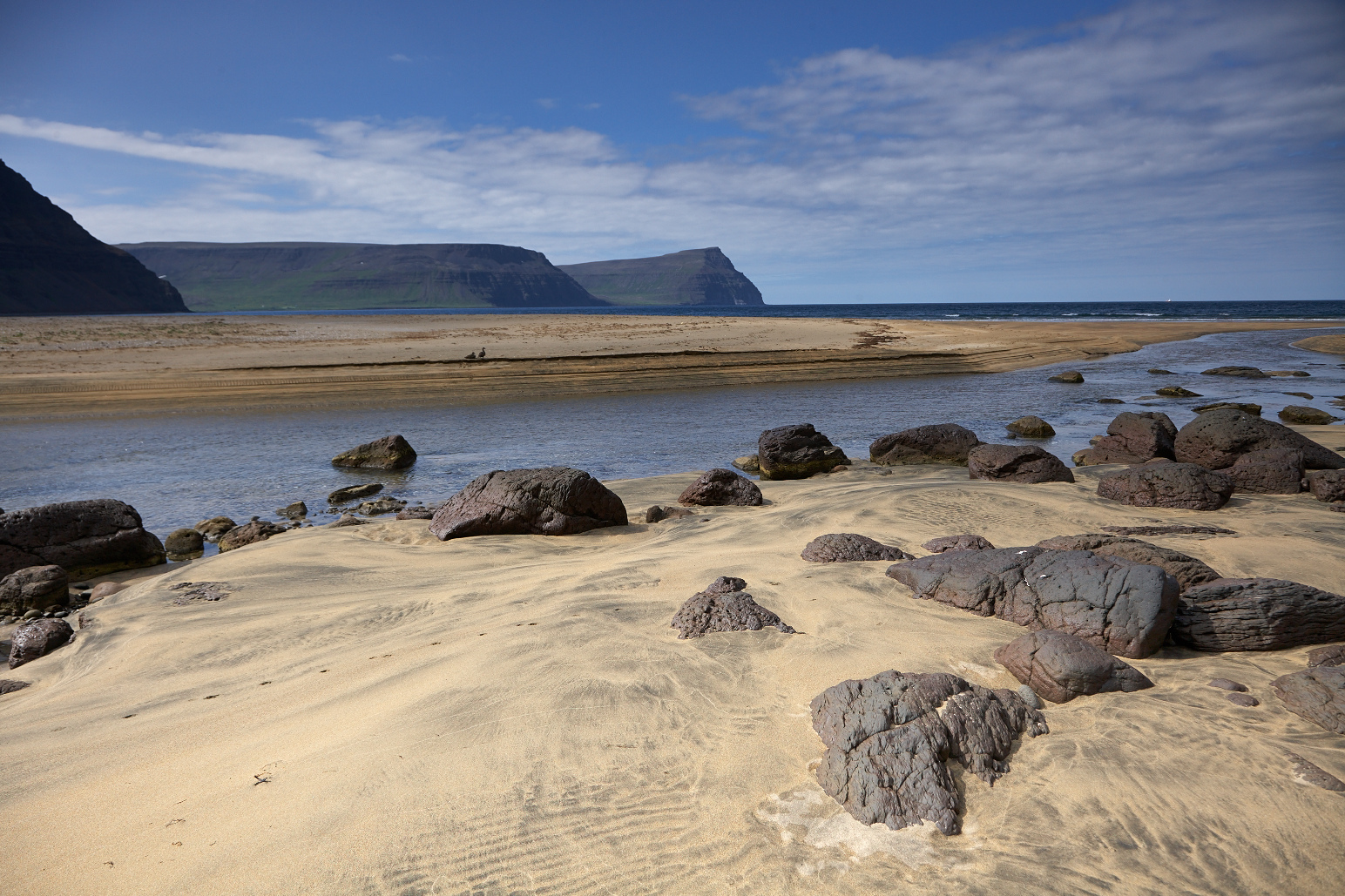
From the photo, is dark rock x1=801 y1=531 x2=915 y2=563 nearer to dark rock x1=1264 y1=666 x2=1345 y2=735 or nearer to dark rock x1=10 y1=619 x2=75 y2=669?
dark rock x1=1264 y1=666 x2=1345 y2=735

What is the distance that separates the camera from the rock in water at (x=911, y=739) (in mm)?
2857

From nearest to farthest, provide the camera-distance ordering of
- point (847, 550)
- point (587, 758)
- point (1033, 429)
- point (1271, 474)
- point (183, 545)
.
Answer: point (587, 758) → point (847, 550) → point (183, 545) → point (1271, 474) → point (1033, 429)

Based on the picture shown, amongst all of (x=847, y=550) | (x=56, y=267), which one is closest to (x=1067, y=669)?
(x=847, y=550)

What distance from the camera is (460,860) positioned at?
8.78 feet

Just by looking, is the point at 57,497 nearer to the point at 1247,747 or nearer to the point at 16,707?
the point at 16,707

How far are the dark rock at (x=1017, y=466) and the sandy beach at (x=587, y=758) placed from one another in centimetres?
367

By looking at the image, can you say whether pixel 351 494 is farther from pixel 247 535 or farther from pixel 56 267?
pixel 56 267

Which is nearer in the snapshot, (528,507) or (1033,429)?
(528,507)

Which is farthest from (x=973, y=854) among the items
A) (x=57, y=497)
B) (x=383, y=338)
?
(x=383, y=338)

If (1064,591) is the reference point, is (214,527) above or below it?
below

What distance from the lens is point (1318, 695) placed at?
3.36m

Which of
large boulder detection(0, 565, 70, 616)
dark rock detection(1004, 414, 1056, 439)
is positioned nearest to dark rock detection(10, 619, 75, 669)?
large boulder detection(0, 565, 70, 616)

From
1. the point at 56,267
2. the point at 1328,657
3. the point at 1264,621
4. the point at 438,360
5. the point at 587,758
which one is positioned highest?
the point at 56,267

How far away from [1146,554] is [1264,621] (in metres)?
1.03
